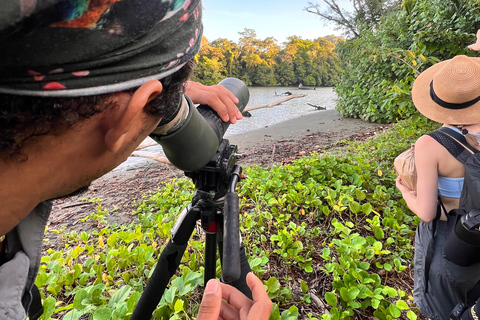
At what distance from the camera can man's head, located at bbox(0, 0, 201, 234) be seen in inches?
15.1

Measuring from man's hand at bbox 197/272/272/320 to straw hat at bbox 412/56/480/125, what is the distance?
137 cm

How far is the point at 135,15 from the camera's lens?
0.43 metres

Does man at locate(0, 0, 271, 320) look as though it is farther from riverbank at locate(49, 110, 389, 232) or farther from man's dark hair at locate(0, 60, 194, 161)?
riverbank at locate(49, 110, 389, 232)

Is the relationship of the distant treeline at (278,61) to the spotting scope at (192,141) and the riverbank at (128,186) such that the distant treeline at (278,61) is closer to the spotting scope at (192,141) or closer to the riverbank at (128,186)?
the riverbank at (128,186)

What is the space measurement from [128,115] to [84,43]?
13cm

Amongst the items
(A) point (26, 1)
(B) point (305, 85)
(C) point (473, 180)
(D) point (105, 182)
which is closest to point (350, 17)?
(D) point (105, 182)

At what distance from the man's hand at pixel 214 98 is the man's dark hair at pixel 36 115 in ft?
1.93

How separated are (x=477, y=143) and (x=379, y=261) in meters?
0.99

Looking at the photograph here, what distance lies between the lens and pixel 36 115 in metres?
0.43

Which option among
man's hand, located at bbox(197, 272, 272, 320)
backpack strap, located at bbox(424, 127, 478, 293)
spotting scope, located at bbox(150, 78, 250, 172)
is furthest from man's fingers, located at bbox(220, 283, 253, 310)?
backpack strap, located at bbox(424, 127, 478, 293)

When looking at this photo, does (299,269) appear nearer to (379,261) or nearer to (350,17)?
(379,261)

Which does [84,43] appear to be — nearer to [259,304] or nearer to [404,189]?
[259,304]

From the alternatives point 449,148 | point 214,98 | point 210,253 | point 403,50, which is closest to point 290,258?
point 210,253

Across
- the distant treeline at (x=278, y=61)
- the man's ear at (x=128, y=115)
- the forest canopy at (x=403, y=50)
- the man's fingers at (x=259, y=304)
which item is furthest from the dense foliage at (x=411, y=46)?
the distant treeline at (x=278, y=61)
